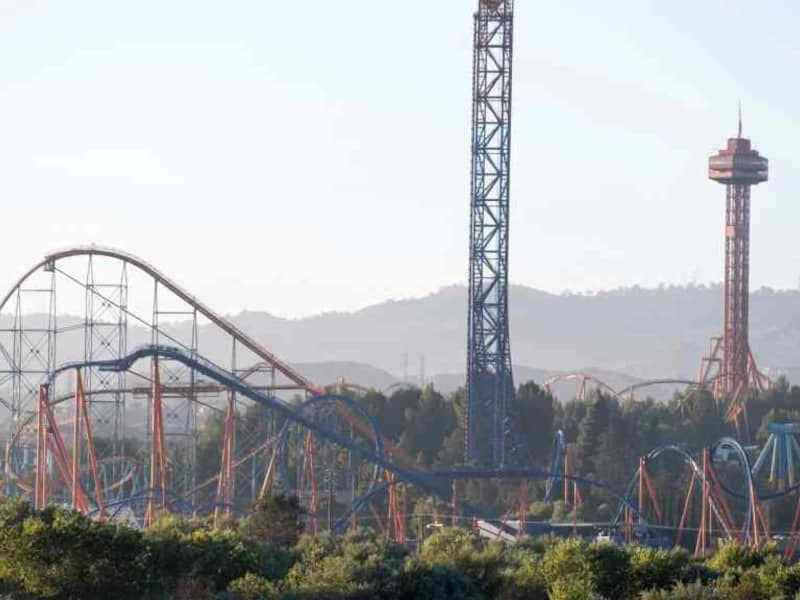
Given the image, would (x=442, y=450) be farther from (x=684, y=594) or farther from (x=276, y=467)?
(x=684, y=594)

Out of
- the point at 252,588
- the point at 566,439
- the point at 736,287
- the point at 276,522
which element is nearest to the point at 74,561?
the point at 252,588

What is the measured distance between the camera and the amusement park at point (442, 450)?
174ft

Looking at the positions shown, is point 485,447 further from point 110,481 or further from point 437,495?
point 110,481

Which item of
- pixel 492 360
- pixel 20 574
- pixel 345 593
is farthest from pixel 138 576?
pixel 492 360

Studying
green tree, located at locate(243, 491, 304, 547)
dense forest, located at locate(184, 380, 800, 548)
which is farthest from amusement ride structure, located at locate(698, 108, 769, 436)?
green tree, located at locate(243, 491, 304, 547)

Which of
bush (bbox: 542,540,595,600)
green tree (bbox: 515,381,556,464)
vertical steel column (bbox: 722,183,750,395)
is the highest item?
vertical steel column (bbox: 722,183,750,395)

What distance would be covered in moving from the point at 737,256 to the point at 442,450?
86.3 ft

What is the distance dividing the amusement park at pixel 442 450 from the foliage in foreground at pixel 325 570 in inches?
123

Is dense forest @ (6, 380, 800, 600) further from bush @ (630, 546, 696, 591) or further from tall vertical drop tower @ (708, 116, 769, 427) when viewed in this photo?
tall vertical drop tower @ (708, 116, 769, 427)

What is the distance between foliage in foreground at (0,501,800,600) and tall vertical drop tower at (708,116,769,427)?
60.2m

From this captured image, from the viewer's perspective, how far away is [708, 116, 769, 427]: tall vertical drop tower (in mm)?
96375

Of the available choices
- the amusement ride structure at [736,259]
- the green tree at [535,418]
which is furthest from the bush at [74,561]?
the amusement ride structure at [736,259]

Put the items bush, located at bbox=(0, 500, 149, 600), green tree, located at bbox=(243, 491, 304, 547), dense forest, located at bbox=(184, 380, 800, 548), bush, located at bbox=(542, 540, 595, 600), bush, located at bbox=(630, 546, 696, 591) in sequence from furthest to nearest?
dense forest, located at bbox=(184, 380, 800, 548)
green tree, located at bbox=(243, 491, 304, 547)
bush, located at bbox=(0, 500, 149, 600)
bush, located at bbox=(630, 546, 696, 591)
bush, located at bbox=(542, 540, 595, 600)

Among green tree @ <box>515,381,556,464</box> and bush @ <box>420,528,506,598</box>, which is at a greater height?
green tree @ <box>515,381,556,464</box>
